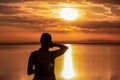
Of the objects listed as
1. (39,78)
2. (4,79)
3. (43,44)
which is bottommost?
(4,79)

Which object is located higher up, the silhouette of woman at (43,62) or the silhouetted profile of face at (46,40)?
the silhouetted profile of face at (46,40)

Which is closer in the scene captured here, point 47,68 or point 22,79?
point 47,68

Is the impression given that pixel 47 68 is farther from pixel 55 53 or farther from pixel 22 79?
pixel 22 79

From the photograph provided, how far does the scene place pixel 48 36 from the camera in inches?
269

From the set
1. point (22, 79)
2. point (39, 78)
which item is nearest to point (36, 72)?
point (39, 78)

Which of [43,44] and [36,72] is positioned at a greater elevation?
[43,44]

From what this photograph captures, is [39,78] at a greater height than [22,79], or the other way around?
[39,78]

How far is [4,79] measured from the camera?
32125mm

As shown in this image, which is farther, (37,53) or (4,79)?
(4,79)

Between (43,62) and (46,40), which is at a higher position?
(46,40)

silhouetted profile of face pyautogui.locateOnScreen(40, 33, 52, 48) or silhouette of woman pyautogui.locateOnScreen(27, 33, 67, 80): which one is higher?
silhouetted profile of face pyautogui.locateOnScreen(40, 33, 52, 48)

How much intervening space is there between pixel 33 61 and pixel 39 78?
0.28 m

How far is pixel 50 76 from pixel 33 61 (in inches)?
13.9

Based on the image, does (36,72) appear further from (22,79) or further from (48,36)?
(22,79)
